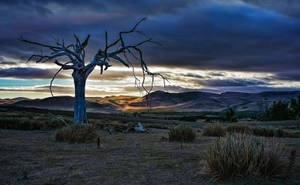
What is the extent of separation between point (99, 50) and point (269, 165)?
1833 centimetres

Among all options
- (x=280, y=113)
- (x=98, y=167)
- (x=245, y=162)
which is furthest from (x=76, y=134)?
(x=280, y=113)

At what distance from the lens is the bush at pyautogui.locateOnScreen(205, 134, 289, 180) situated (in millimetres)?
7469

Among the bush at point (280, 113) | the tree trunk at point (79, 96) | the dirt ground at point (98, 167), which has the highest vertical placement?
the tree trunk at point (79, 96)

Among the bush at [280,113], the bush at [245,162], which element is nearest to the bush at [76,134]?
the bush at [245,162]

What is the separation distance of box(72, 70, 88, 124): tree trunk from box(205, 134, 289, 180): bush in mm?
17171

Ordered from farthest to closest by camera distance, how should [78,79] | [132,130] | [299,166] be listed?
[132,130], [78,79], [299,166]

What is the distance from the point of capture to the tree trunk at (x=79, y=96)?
23.9 meters

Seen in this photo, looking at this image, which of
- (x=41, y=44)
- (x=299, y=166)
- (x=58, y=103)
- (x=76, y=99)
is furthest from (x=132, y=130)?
(x=58, y=103)

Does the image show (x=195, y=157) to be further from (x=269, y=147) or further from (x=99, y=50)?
(x=99, y=50)

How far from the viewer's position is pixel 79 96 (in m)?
24.1

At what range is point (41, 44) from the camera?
972 inches

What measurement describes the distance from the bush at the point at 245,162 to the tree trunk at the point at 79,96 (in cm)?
1717

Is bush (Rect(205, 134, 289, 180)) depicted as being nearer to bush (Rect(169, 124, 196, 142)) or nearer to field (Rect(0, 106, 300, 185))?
field (Rect(0, 106, 300, 185))

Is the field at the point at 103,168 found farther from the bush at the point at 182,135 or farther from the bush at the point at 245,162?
the bush at the point at 182,135
